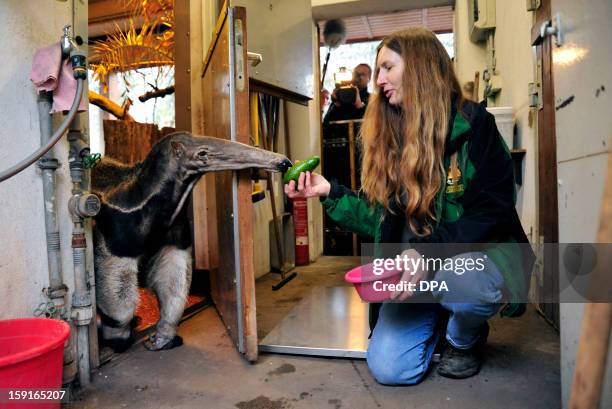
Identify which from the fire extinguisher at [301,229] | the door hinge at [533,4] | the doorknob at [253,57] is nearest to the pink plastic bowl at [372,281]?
the doorknob at [253,57]

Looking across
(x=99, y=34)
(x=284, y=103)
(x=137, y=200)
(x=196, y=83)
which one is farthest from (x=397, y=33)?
(x=99, y=34)

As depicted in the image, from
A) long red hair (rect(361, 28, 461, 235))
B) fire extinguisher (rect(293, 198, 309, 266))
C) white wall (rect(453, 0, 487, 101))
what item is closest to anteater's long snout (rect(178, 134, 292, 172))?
long red hair (rect(361, 28, 461, 235))

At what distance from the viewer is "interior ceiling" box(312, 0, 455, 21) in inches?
193

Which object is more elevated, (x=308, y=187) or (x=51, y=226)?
(x=308, y=187)

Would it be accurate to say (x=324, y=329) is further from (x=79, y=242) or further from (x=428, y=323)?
(x=79, y=242)

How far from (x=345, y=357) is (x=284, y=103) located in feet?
10.5

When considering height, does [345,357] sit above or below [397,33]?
below

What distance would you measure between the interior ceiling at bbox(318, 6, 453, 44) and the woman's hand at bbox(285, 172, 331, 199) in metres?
5.73

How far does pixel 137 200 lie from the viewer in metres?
2.22

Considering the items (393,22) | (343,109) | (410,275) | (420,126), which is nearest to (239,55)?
(420,126)

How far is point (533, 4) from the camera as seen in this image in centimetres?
254

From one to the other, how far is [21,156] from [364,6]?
13.9 feet

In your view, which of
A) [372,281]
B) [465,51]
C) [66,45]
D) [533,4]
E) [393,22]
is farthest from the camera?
[393,22]

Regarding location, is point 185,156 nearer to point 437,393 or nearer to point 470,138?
point 470,138
